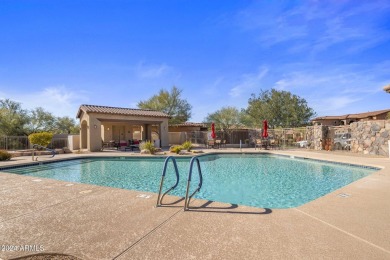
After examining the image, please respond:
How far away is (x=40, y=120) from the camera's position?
106 feet

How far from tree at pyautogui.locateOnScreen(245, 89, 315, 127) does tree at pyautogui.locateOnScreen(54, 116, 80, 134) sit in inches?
1249

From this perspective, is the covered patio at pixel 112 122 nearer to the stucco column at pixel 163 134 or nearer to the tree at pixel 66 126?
the stucco column at pixel 163 134

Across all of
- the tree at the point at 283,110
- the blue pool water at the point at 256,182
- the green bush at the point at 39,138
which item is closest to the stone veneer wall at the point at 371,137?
the blue pool water at the point at 256,182

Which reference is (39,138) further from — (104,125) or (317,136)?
A: (317,136)

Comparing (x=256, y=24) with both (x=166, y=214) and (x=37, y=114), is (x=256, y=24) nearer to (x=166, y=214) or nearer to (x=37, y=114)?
(x=166, y=214)

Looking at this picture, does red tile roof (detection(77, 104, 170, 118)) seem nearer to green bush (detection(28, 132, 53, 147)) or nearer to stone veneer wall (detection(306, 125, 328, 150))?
green bush (detection(28, 132, 53, 147))

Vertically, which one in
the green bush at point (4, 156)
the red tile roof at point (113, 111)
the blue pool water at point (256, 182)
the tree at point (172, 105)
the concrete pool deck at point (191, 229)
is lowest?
the blue pool water at point (256, 182)

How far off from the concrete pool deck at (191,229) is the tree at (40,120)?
3055 centimetres

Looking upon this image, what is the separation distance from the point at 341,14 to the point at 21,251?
570 inches

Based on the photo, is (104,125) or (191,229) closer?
(191,229)

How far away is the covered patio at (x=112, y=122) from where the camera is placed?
20.0 metres

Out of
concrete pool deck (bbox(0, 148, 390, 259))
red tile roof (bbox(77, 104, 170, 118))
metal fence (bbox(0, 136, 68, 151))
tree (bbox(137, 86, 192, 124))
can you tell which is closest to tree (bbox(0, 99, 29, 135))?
metal fence (bbox(0, 136, 68, 151))

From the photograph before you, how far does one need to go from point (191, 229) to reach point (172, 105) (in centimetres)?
3140

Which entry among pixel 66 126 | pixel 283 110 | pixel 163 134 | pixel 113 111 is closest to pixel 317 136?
pixel 163 134
